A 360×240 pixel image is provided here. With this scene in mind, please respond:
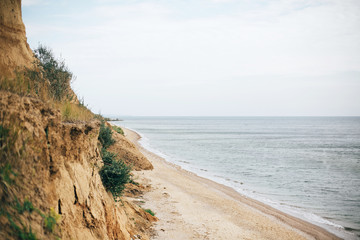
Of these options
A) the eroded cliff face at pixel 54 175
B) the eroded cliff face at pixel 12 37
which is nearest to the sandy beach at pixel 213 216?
the eroded cliff face at pixel 54 175

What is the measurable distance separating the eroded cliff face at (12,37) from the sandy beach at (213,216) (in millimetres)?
7204

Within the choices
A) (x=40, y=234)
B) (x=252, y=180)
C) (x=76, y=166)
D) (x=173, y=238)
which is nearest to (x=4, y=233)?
(x=40, y=234)

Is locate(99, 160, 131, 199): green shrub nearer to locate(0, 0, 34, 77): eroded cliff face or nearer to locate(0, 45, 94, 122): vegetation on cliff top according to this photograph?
locate(0, 45, 94, 122): vegetation on cliff top

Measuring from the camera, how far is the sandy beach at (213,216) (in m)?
10.6

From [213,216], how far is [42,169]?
10173mm

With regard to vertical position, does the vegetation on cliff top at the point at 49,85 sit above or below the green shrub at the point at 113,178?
above

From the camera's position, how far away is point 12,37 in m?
7.20

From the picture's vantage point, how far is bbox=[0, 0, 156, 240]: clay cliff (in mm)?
3660

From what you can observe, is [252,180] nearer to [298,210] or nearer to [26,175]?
[298,210]

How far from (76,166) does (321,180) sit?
24961 mm

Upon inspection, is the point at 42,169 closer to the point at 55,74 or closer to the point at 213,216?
the point at 55,74

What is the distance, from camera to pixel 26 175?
3.96 m

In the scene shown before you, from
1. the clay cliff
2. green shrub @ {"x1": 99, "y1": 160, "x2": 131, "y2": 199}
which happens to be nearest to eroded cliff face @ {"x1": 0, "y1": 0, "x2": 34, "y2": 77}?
the clay cliff

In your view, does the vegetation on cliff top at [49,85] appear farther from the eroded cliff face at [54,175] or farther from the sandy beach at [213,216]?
the sandy beach at [213,216]
